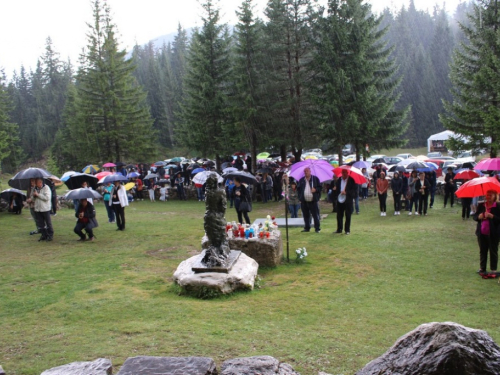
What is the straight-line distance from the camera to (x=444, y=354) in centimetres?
263

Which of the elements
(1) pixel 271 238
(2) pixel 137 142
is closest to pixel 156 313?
(1) pixel 271 238

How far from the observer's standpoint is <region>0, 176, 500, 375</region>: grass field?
16.5 feet

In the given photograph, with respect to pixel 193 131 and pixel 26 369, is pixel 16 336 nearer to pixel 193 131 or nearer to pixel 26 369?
pixel 26 369

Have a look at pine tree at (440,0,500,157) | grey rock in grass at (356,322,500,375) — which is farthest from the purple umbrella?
pine tree at (440,0,500,157)

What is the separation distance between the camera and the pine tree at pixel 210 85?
28.4m

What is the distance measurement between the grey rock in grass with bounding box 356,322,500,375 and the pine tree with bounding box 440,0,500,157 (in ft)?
57.5

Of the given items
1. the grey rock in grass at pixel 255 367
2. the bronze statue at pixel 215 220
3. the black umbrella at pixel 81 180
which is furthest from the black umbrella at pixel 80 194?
the grey rock in grass at pixel 255 367

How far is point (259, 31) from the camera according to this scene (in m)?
25.8

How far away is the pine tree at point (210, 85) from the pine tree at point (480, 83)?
14211mm

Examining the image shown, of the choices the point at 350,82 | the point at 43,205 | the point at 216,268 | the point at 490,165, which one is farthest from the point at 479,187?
the point at 350,82

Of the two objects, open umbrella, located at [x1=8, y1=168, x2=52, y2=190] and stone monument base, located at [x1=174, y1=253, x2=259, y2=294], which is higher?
open umbrella, located at [x1=8, y1=168, x2=52, y2=190]

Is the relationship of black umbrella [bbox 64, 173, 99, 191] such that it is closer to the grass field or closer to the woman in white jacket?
the woman in white jacket

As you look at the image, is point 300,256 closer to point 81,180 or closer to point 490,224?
point 490,224

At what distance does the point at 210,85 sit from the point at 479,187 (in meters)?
22.6
